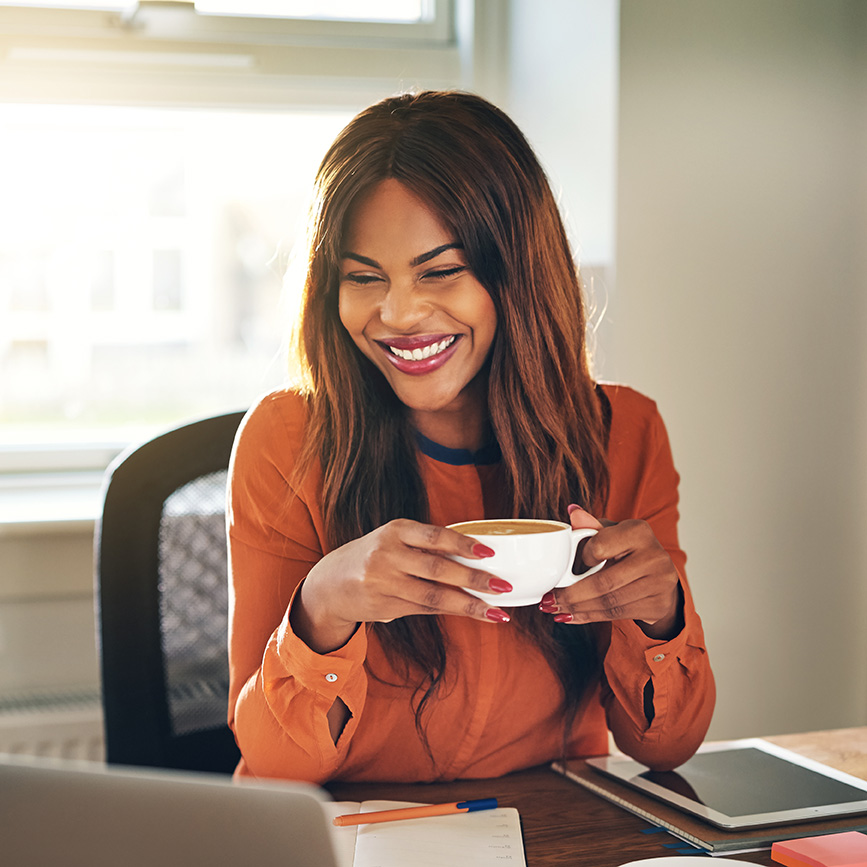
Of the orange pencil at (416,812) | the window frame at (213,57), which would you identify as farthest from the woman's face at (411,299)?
the window frame at (213,57)

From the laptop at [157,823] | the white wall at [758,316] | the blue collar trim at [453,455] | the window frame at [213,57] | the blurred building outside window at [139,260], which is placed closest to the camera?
the laptop at [157,823]

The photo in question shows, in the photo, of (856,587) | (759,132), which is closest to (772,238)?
(759,132)

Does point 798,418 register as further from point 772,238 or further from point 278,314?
point 278,314

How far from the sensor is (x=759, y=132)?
1700 millimetres

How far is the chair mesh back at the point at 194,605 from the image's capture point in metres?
1.08

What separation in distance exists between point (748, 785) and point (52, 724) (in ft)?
4.43

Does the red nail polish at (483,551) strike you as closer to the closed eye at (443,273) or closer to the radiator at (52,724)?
the closed eye at (443,273)

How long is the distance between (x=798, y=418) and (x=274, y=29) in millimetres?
1286

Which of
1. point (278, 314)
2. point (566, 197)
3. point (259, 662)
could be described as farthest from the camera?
point (278, 314)

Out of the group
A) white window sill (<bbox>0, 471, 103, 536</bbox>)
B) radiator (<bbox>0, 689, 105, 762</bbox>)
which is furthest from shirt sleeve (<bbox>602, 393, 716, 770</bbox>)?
radiator (<bbox>0, 689, 105, 762</bbox>)

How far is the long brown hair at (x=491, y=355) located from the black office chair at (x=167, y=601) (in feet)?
0.47

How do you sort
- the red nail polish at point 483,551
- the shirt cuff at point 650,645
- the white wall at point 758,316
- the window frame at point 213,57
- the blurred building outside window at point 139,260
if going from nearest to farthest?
the red nail polish at point 483,551 < the shirt cuff at point 650,645 < the white wall at point 758,316 < the window frame at point 213,57 < the blurred building outside window at point 139,260

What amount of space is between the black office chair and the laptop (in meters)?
0.67

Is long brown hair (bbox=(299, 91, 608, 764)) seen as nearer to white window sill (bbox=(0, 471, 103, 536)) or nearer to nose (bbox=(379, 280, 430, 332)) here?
nose (bbox=(379, 280, 430, 332))
